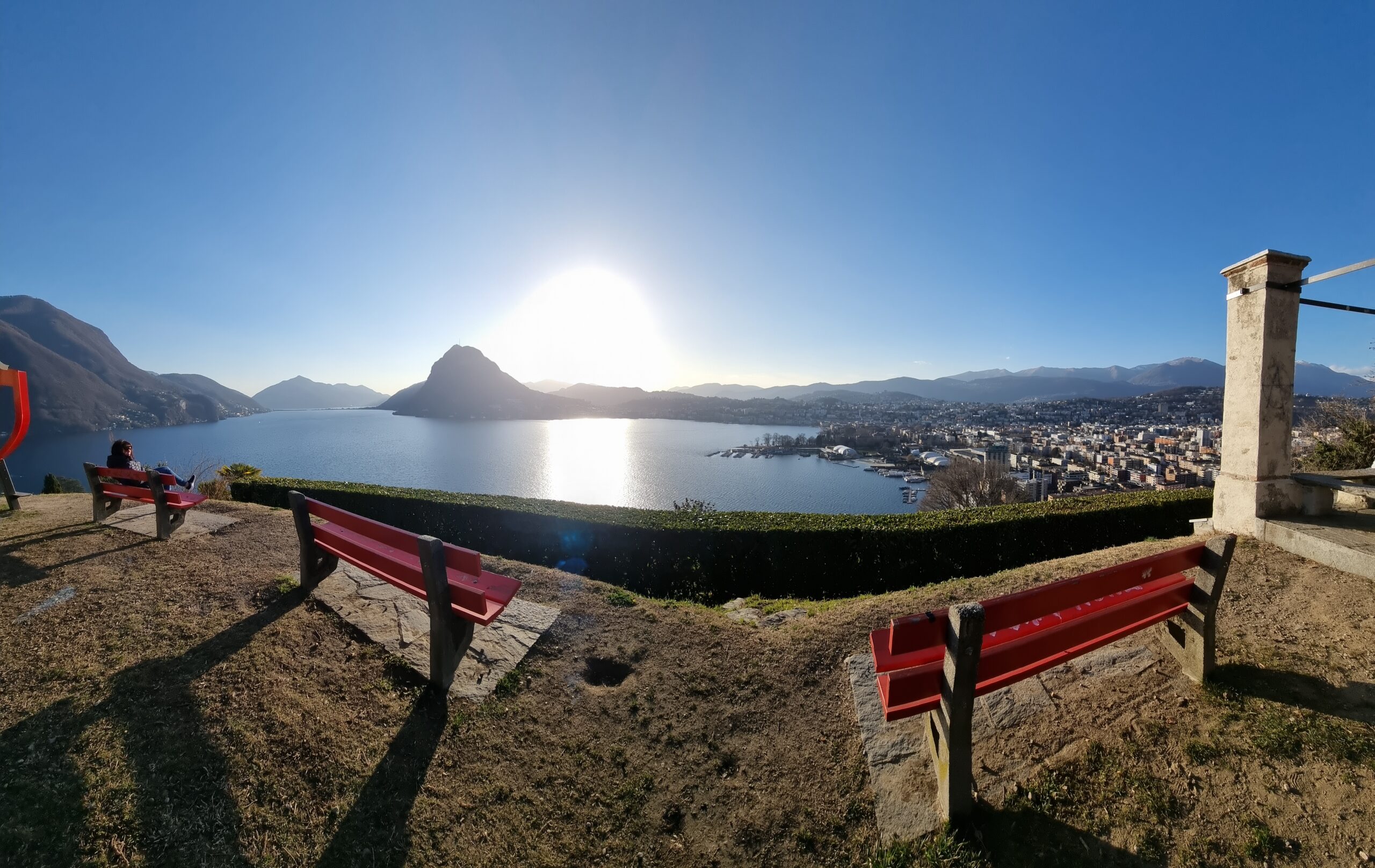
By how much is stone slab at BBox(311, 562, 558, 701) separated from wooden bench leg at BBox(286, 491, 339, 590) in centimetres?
11

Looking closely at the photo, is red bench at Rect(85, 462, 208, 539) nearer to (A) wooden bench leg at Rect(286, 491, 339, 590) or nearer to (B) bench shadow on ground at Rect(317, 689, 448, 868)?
(A) wooden bench leg at Rect(286, 491, 339, 590)

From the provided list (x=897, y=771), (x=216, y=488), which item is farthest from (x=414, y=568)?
A: (x=216, y=488)

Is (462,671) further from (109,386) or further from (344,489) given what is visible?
(109,386)

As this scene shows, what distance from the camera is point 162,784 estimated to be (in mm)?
2184

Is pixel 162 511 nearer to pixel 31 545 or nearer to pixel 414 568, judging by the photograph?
pixel 31 545

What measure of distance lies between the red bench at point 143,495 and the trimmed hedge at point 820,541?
3.66 meters

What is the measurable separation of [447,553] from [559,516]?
4188 mm

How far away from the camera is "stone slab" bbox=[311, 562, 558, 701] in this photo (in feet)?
10.8

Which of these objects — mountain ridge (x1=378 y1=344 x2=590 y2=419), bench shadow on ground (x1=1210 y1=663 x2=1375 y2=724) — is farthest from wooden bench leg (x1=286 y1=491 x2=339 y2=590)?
mountain ridge (x1=378 y1=344 x2=590 y2=419)

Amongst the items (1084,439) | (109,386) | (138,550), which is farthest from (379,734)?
(109,386)

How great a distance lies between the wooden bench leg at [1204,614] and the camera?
268 cm

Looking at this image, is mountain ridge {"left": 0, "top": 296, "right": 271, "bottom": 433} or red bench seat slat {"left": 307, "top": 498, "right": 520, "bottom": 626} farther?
mountain ridge {"left": 0, "top": 296, "right": 271, "bottom": 433}

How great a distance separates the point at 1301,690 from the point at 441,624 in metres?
4.71

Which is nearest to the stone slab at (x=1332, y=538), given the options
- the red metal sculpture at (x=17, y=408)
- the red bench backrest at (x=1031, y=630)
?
the red bench backrest at (x=1031, y=630)
